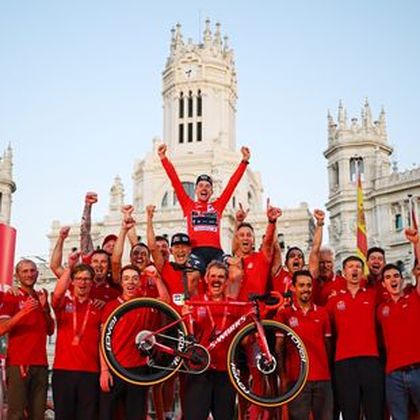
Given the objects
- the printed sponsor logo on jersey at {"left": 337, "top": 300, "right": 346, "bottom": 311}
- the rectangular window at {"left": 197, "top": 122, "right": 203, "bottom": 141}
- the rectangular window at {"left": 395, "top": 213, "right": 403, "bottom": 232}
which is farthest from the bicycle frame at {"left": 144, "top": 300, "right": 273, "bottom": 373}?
the rectangular window at {"left": 197, "top": 122, "right": 203, "bottom": 141}

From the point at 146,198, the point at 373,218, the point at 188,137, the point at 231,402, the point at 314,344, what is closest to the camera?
the point at 231,402

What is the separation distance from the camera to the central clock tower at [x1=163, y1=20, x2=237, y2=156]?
78.8 meters

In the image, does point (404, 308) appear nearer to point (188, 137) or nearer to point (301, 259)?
point (301, 259)

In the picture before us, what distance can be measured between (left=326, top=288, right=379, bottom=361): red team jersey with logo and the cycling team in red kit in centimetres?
2

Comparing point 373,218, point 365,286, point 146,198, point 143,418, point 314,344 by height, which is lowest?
point 143,418

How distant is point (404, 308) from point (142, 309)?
4.01 metres

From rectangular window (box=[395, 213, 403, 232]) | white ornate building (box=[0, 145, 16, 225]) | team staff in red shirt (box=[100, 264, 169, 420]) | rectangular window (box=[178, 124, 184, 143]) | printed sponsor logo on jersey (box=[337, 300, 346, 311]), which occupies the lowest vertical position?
team staff in red shirt (box=[100, 264, 169, 420])

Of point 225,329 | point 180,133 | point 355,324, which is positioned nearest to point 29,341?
point 225,329

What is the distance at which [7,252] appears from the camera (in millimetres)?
14867

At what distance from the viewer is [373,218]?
5875 cm

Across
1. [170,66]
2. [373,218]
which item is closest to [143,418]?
[373,218]

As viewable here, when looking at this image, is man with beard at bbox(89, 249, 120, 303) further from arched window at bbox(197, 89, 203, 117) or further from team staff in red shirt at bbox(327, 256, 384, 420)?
arched window at bbox(197, 89, 203, 117)

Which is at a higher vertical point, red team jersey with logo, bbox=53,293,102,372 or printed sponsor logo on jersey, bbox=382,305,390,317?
printed sponsor logo on jersey, bbox=382,305,390,317

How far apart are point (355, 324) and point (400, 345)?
2.38ft
